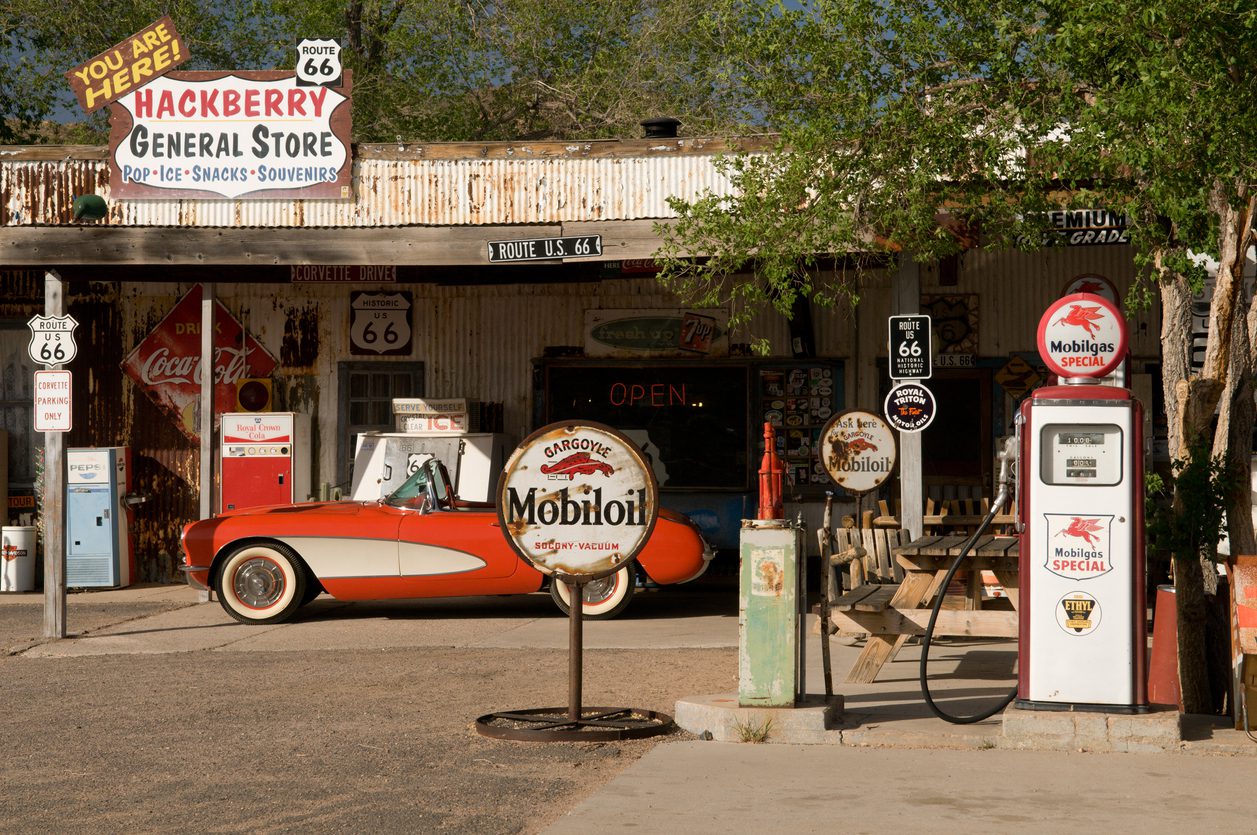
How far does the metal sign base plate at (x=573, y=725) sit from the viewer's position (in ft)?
24.7

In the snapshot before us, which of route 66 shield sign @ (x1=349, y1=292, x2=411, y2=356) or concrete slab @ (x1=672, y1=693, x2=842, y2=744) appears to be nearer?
concrete slab @ (x1=672, y1=693, x2=842, y2=744)

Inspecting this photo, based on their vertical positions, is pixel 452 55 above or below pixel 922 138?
above

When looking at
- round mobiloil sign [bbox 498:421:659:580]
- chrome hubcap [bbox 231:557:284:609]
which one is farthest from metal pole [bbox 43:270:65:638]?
round mobiloil sign [bbox 498:421:659:580]

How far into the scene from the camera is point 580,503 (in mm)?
7770

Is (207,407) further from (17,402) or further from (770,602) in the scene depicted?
(770,602)

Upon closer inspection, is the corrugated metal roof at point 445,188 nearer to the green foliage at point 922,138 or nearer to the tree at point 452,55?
the green foliage at point 922,138

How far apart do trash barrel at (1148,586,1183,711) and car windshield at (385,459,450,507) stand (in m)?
6.51

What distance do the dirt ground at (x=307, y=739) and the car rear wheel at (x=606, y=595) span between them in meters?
1.74

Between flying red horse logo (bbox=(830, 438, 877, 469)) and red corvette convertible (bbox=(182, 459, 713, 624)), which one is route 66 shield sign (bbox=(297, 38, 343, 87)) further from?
flying red horse logo (bbox=(830, 438, 877, 469))

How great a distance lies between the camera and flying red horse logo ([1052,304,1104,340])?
720 centimetres

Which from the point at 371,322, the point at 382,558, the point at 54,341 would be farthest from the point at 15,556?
the point at 382,558

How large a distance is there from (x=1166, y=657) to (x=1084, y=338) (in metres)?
1.97

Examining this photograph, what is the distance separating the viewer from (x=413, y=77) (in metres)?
32.3

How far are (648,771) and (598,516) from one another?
1.48 metres
